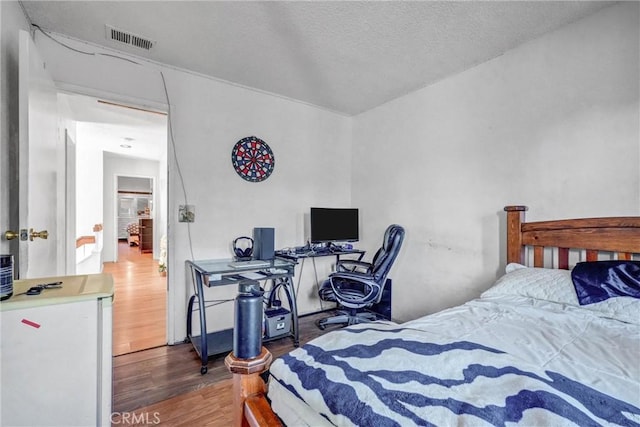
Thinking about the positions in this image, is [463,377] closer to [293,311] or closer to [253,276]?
[253,276]

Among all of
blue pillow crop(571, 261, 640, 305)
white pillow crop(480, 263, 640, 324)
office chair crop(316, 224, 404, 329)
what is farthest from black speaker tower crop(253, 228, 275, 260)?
blue pillow crop(571, 261, 640, 305)

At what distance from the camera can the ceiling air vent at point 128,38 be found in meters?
2.11

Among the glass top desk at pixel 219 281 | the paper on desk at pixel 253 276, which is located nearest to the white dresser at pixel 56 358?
the glass top desk at pixel 219 281

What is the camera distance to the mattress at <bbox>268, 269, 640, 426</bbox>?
0.71 meters

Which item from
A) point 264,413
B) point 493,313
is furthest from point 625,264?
point 264,413

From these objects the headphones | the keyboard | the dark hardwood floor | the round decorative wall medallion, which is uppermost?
the round decorative wall medallion

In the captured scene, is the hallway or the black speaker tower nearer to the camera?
the hallway

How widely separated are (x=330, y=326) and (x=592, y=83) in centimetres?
286

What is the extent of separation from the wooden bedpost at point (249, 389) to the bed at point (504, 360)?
0.01 metres

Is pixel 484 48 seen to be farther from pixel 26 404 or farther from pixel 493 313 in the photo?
pixel 26 404

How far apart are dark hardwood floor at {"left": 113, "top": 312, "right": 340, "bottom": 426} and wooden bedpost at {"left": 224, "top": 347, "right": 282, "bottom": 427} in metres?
0.77

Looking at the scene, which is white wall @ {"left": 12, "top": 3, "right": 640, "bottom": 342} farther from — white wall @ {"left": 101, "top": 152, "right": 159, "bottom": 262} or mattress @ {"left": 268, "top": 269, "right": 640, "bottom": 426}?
white wall @ {"left": 101, "top": 152, "right": 159, "bottom": 262}

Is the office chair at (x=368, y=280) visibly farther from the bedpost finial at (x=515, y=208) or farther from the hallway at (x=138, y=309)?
the hallway at (x=138, y=309)

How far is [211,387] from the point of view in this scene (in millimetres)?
1975
